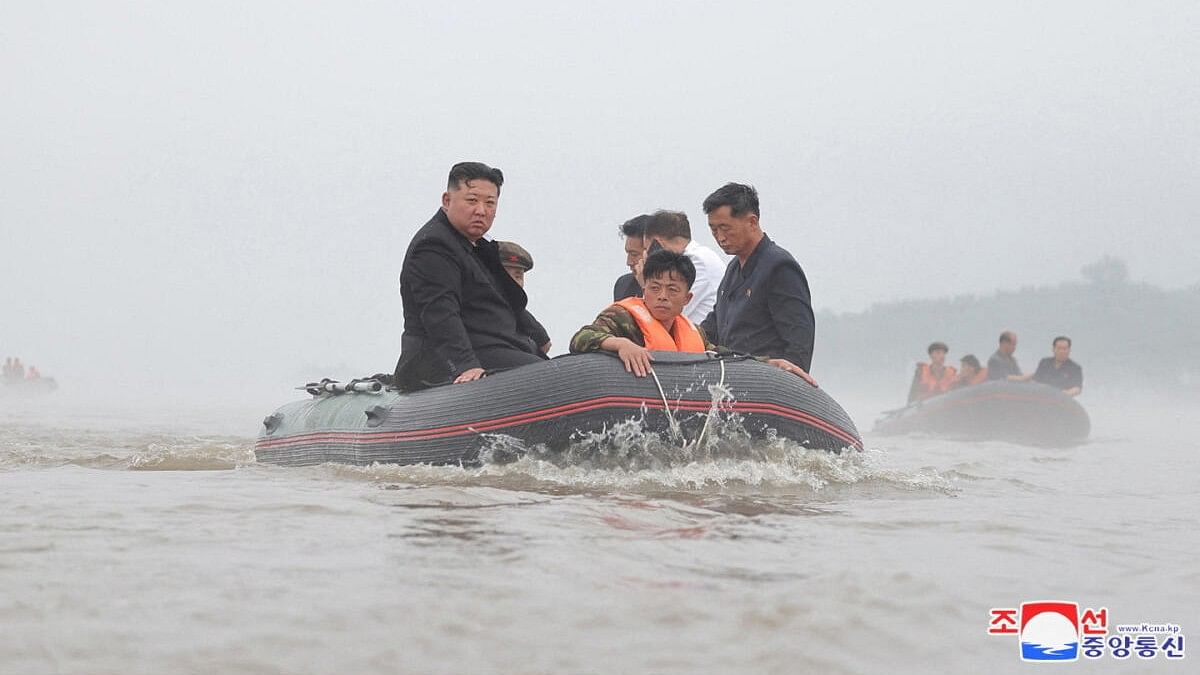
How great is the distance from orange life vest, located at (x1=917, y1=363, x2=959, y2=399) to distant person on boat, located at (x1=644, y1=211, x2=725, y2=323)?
11.1 metres

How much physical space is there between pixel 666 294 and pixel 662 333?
0.64 ft

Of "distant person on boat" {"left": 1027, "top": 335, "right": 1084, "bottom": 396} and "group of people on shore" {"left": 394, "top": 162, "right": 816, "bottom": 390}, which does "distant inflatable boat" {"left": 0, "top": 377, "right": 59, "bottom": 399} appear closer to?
"distant person on boat" {"left": 1027, "top": 335, "right": 1084, "bottom": 396}

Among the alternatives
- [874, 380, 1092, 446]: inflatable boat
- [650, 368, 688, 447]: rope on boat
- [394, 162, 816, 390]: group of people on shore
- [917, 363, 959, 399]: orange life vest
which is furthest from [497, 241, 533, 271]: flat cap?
[917, 363, 959, 399]: orange life vest

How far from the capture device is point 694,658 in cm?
213

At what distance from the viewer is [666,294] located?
5.57 m

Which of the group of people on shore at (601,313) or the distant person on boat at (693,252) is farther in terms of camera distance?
the distant person on boat at (693,252)

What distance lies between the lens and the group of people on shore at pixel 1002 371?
15773 mm

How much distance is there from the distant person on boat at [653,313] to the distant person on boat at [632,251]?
154cm

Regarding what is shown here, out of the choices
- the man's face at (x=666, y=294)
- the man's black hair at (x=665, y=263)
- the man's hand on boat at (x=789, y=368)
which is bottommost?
the man's hand on boat at (x=789, y=368)

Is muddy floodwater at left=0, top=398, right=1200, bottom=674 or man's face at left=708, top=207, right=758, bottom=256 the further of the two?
man's face at left=708, top=207, right=758, bottom=256

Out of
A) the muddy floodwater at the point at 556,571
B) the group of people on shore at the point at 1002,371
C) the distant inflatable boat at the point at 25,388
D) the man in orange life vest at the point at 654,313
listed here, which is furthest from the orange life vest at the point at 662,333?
the distant inflatable boat at the point at 25,388

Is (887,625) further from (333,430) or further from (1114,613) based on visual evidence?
(333,430)

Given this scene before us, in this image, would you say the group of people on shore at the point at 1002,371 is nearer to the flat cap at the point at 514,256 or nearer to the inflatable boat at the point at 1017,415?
the inflatable boat at the point at 1017,415

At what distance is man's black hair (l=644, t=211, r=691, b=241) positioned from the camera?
21.8 ft
